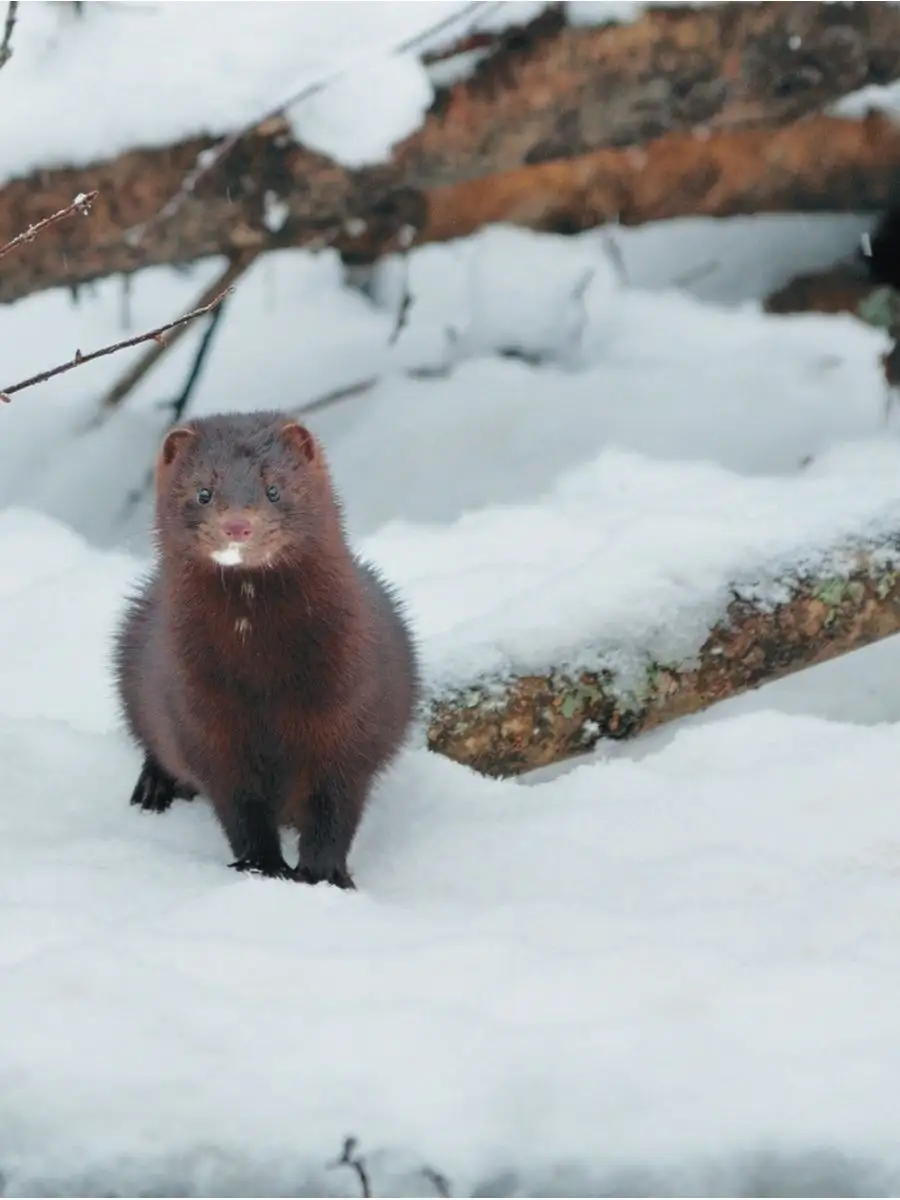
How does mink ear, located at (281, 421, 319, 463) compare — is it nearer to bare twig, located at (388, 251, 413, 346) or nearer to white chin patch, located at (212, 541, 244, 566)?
white chin patch, located at (212, 541, 244, 566)

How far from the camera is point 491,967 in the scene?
2.19 m

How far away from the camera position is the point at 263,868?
289cm

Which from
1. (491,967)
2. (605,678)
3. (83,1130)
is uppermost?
(83,1130)

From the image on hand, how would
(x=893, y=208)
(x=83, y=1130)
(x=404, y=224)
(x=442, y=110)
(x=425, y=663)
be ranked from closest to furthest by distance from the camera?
1. (x=83, y=1130)
2. (x=425, y=663)
3. (x=442, y=110)
4. (x=404, y=224)
5. (x=893, y=208)

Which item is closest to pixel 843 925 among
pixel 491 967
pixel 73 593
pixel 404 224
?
pixel 491 967

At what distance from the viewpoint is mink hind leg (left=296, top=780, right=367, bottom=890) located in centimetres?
288

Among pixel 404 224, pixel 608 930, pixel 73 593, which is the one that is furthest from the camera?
pixel 404 224

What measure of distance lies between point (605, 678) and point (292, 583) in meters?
0.94

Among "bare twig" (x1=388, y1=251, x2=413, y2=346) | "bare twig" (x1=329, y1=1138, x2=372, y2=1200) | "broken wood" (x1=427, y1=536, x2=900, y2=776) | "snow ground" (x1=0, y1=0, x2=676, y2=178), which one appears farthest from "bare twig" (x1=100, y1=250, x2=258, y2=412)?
"bare twig" (x1=329, y1=1138, x2=372, y2=1200)

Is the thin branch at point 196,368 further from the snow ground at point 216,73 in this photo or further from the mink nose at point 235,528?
the mink nose at point 235,528

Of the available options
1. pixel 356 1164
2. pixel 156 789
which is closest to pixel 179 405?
pixel 156 789

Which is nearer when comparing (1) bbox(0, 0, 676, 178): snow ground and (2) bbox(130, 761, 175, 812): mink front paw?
(2) bbox(130, 761, 175, 812): mink front paw

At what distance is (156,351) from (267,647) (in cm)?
290

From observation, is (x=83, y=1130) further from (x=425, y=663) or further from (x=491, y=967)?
(x=425, y=663)
